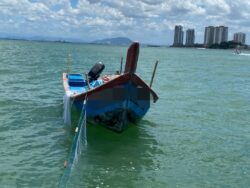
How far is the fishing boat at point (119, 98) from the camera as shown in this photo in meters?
14.3

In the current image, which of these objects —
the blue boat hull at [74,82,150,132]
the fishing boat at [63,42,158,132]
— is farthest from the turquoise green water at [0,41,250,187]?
the fishing boat at [63,42,158,132]

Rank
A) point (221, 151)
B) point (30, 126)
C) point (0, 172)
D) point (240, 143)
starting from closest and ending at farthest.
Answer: point (0, 172) < point (221, 151) < point (240, 143) < point (30, 126)

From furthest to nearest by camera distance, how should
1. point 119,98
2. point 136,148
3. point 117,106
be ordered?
point 117,106, point 119,98, point 136,148

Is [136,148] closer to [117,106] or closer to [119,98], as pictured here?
[117,106]

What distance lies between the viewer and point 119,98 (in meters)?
14.9

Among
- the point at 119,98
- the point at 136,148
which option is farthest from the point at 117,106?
the point at 136,148

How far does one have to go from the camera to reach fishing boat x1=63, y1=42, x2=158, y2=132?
14266 mm

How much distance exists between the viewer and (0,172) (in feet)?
37.1

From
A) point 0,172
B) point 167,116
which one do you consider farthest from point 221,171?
point 167,116

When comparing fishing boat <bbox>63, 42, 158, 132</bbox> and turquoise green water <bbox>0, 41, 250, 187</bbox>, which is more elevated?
fishing boat <bbox>63, 42, 158, 132</bbox>

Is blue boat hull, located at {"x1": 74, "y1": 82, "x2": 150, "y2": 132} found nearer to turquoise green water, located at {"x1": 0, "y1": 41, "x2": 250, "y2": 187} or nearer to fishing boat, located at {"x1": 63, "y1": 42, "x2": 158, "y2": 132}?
fishing boat, located at {"x1": 63, "y1": 42, "x2": 158, "y2": 132}

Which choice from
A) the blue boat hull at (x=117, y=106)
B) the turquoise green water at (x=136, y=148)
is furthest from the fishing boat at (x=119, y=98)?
the turquoise green water at (x=136, y=148)

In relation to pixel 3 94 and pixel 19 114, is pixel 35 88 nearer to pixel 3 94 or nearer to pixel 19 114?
pixel 3 94

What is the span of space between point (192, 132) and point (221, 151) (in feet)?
8.73
